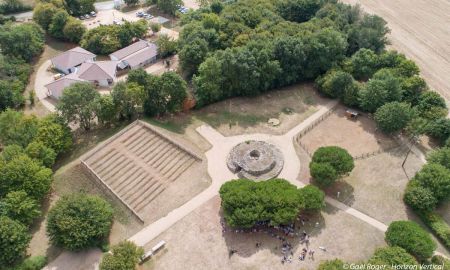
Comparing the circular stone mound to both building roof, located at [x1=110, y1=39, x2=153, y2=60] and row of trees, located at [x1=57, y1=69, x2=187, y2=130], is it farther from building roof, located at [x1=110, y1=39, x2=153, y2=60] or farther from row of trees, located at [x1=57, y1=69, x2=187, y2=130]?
building roof, located at [x1=110, y1=39, x2=153, y2=60]

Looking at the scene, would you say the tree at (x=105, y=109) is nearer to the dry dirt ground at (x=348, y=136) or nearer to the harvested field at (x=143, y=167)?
the harvested field at (x=143, y=167)

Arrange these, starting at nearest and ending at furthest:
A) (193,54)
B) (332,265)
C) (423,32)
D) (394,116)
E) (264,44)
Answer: (332,265) < (394,116) < (264,44) < (193,54) < (423,32)

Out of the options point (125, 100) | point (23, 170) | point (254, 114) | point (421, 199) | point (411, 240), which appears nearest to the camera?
point (411, 240)

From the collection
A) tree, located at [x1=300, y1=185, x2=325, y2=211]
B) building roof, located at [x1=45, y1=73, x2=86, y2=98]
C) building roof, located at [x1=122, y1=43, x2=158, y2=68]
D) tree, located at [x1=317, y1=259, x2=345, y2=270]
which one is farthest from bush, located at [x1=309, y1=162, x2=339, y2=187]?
building roof, located at [x1=45, y1=73, x2=86, y2=98]

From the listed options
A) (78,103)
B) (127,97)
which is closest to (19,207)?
(78,103)

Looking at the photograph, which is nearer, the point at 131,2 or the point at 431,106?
the point at 431,106

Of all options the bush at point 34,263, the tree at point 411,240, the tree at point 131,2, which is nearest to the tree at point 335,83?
the tree at point 411,240

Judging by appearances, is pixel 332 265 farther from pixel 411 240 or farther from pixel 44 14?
pixel 44 14
